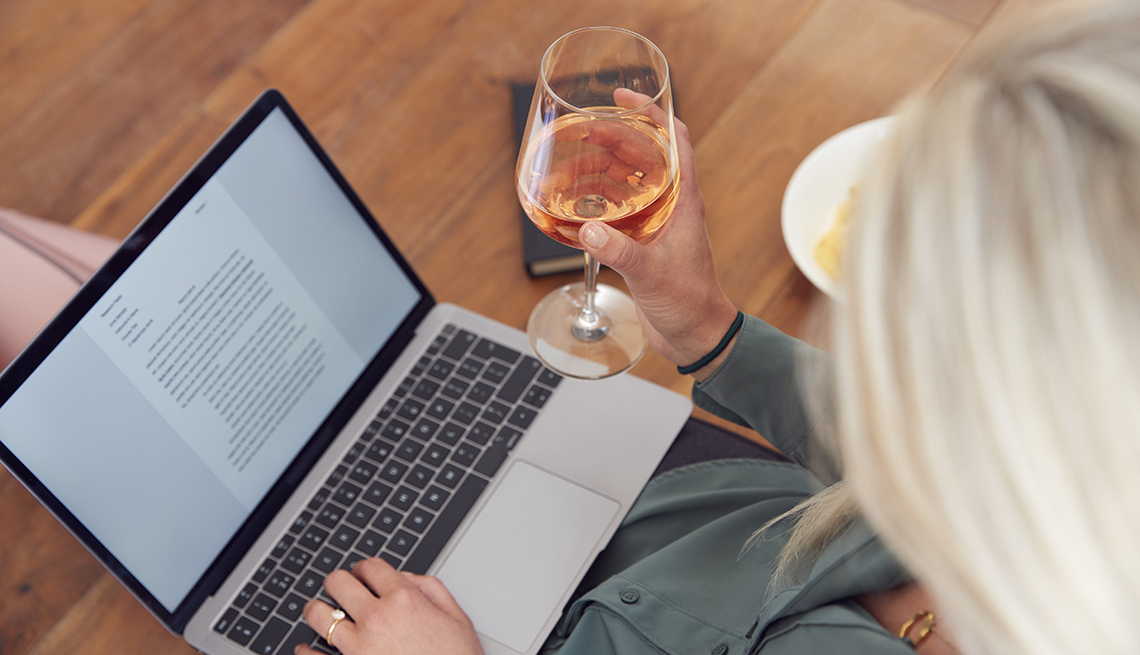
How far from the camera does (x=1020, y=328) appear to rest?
0.34m

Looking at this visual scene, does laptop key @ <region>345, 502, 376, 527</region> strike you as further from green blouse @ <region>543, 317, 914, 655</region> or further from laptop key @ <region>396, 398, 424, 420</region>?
green blouse @ <region>543, 317, 914, 655</region>

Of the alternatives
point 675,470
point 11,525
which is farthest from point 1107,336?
point 11,525

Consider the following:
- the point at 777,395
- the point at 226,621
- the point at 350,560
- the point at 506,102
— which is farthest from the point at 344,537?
the point at 506,102

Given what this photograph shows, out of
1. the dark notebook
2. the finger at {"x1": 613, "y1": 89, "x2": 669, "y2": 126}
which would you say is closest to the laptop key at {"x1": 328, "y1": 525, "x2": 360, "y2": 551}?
the dark notebook

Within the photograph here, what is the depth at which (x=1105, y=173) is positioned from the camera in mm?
329

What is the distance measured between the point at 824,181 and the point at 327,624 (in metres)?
0.69

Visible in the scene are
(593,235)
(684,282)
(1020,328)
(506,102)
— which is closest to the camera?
(1020,328)

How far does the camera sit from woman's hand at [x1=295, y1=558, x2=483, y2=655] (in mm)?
661

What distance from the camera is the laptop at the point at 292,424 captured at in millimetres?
612

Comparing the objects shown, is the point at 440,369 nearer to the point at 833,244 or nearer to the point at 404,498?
the point at 404,498

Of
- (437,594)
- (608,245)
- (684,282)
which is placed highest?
(608,245)

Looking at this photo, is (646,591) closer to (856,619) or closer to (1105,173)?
(856,619)

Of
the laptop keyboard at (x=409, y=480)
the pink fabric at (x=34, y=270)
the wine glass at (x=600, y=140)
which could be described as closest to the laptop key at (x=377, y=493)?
the laptop keyboard at (x=409, y=480)

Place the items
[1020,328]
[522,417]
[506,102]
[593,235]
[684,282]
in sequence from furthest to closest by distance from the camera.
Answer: [506,102]
[522,417]
[684,282]
[593,235]
[1020,328]
